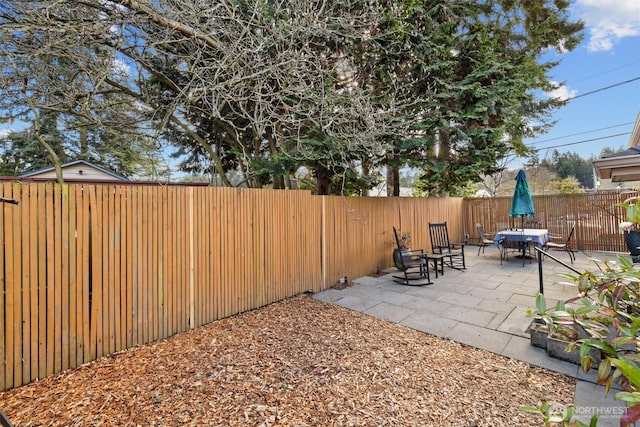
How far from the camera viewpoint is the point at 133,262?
9.83 feet

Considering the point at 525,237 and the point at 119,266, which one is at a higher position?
the point at 119,266

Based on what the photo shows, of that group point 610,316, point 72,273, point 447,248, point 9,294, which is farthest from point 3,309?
point 447,248

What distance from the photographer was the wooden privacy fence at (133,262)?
2.38 m

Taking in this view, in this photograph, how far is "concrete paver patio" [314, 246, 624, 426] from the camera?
2340 mm

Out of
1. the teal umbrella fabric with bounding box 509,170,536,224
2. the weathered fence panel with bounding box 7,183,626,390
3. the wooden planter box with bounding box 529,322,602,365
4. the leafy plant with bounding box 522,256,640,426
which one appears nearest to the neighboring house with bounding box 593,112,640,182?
the weathered fence panel with bounding box 7,183,626,390

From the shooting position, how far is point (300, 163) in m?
5.60

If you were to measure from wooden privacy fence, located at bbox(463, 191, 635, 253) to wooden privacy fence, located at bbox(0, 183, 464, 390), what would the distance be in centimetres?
808

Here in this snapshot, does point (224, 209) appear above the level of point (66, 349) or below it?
above

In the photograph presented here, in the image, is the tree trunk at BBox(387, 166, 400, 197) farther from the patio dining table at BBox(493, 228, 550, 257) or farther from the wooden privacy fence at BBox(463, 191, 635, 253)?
the wooden privacy fence at BBox(463, 191, 635, 253)

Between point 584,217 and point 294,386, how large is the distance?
1010 cm

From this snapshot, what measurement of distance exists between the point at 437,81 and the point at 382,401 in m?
5.69

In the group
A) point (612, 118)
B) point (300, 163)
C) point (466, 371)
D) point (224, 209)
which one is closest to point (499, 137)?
point (300, 163)

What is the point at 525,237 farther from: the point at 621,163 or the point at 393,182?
the point at 621,163

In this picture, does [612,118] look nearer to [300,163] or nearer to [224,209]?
[300,163]
